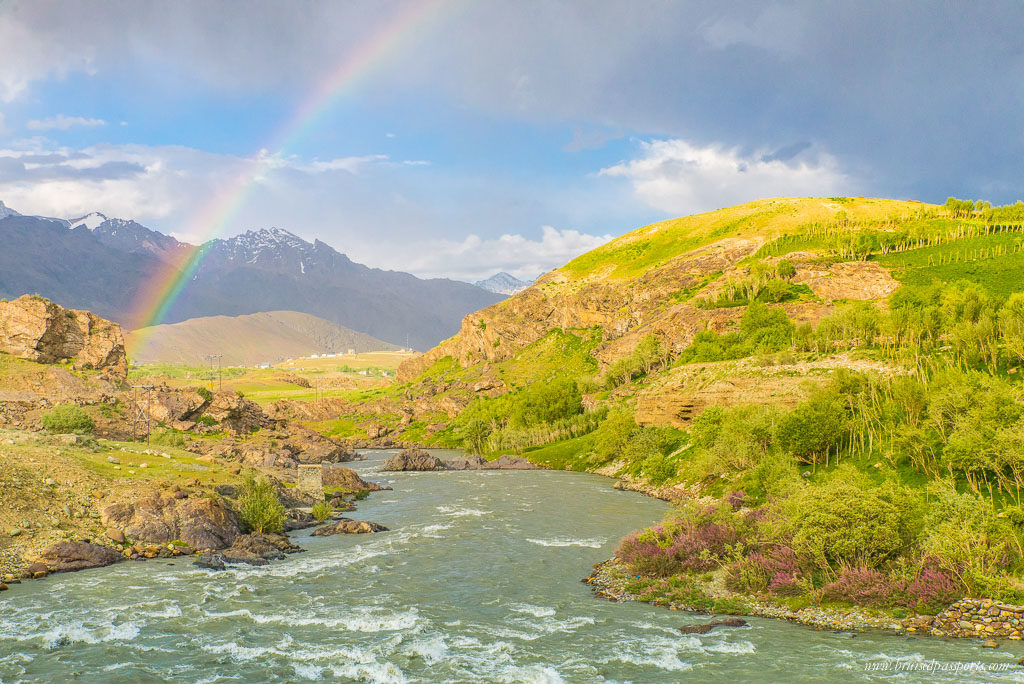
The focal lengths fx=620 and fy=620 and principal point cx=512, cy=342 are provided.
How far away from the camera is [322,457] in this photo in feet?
433

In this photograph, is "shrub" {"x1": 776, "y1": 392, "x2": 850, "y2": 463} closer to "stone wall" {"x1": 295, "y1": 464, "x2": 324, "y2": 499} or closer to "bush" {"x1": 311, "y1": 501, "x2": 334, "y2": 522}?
"bush" {"x1": 311, "y1": 501, "x2": 334, "y2": 522}

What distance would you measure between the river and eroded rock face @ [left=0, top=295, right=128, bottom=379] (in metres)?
91.4

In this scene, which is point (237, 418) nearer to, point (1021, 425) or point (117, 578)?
point (117, 578)

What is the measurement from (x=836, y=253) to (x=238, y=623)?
18018 cm

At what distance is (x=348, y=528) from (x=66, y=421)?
132ft

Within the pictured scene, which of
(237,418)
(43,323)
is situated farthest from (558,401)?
(43,323)

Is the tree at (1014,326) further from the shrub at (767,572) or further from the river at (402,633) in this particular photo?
the river at (402,633)

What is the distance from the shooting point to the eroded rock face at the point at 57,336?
355 feet

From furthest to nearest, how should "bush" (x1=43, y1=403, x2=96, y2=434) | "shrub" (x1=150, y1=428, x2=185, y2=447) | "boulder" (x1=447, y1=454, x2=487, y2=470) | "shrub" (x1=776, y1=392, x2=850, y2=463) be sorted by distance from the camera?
"boulder" (x1=447, y1=454, x2=487, y2=470), "shrub" (x1=150, y1=428, x2=185, y2=447), "bush" (x1=43, y1=403, x2=96, y2=434), "shrub" (x1=776, y1=392, x2=850, y2=463)

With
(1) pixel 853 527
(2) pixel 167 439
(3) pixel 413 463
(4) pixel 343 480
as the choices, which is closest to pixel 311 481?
(4) pixel 343 480

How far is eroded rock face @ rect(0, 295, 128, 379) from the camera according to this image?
108125 mm

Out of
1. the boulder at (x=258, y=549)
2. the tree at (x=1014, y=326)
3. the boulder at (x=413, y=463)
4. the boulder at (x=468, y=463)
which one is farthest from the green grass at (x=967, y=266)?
the boulder at (x=258, y=549)

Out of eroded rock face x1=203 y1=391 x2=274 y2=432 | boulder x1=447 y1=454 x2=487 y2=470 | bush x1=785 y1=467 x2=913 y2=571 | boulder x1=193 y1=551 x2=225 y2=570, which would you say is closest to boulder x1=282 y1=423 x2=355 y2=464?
eroded rock face x1=203 y1=391 x2=274 y2=432

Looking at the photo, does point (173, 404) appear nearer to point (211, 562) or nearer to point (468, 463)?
point (468, 463)
